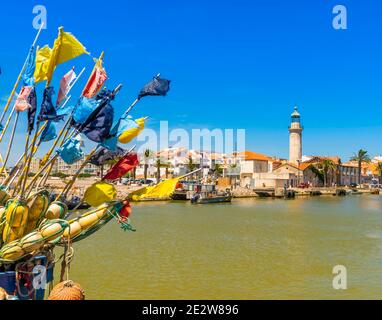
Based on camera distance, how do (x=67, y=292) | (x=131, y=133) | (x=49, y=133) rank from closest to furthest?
(x=67, y=292) < (x=131, y=133) < (x=49, y=133)

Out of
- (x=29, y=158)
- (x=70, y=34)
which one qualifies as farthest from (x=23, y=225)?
(x=70, y=34)

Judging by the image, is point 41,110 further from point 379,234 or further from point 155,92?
point 379,234

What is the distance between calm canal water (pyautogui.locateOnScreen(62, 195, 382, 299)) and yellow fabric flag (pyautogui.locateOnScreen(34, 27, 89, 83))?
297 inches

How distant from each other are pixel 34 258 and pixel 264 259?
14400mm

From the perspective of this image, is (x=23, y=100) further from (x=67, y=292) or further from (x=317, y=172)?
(x=317, y=172)

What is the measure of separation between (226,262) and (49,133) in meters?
12.0

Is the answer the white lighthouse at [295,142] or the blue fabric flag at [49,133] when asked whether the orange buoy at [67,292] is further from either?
the white lighthouse at [295,142]

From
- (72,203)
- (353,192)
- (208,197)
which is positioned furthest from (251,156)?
(72,203)

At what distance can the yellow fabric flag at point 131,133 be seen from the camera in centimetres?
1105

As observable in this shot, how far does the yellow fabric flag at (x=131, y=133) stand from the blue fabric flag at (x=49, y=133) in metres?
1.69

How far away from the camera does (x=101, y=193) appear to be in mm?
10844

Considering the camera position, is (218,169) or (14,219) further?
(218,169)

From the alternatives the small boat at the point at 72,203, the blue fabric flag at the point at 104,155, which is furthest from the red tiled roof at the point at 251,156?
the blue fabric flag at the point at 104,155

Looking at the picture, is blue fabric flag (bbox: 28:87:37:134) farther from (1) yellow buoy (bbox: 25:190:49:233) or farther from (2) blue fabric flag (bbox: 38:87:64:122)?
(1) yellow buoy (bbox: 25:190:49:233)
